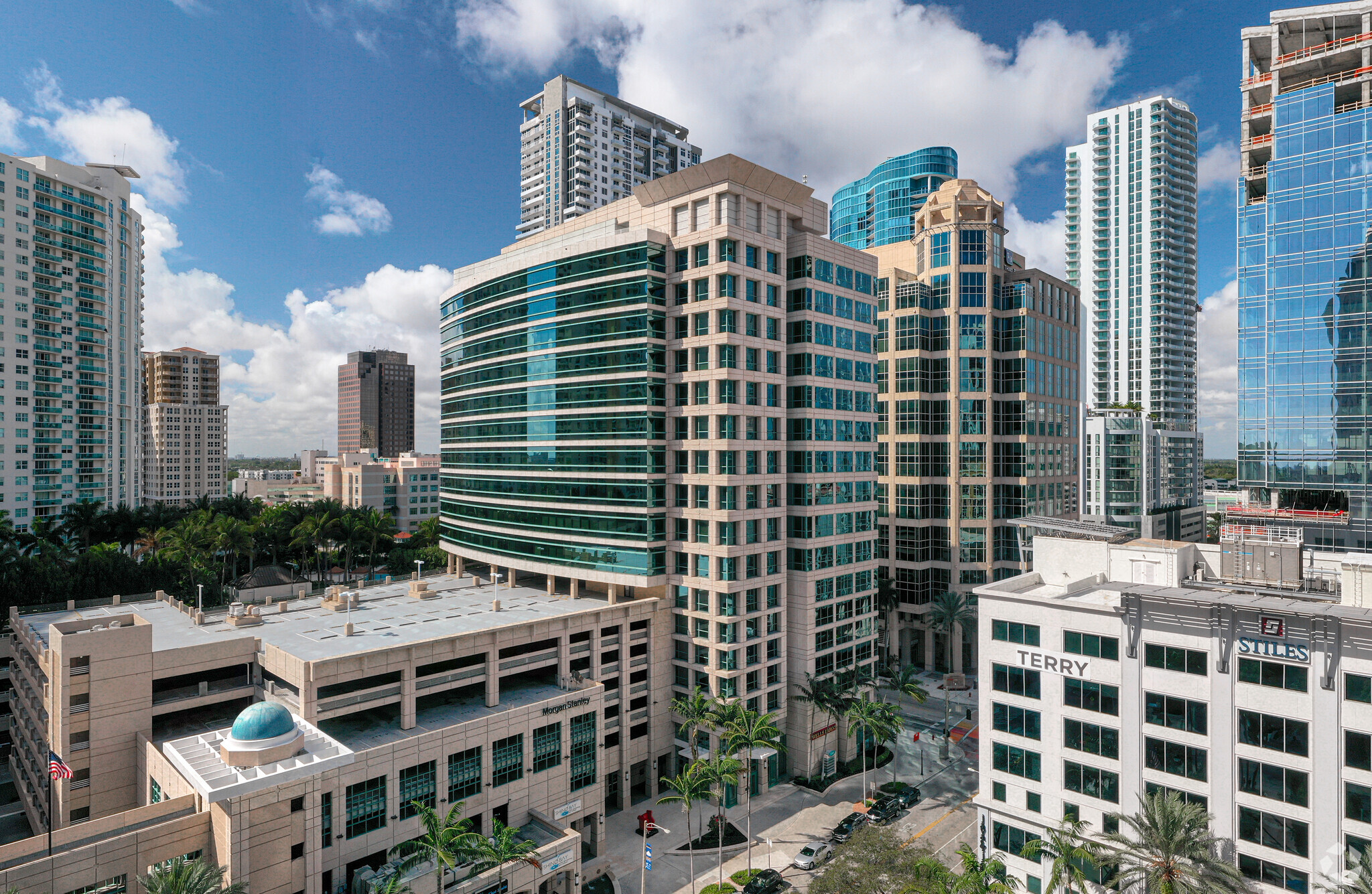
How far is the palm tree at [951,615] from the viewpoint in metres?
102

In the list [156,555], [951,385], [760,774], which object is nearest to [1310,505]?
[951,385]

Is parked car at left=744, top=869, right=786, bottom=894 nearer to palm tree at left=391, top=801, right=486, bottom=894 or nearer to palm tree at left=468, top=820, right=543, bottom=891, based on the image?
palm tree at left=468, top=820, right=543, bottom=891

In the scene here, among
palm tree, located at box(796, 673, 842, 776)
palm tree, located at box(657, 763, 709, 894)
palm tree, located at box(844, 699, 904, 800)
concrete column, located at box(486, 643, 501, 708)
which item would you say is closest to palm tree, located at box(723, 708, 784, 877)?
palm tree, located at box(657, 763, 709, 894)

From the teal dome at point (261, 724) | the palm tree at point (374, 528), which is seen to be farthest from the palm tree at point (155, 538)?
the teal dome at point (261, 724)

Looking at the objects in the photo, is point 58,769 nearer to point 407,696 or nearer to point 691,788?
point 407,696

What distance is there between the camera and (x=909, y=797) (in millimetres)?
67688

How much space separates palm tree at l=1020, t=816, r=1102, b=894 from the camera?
4347 cm

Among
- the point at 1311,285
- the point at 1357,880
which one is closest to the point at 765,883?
the point at 1357,880

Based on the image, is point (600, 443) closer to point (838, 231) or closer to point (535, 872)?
point (535, 872)

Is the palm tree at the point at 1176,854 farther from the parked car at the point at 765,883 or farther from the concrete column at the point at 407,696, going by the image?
the concrete column at the point at 407,696

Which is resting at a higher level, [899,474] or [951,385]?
[951,385]

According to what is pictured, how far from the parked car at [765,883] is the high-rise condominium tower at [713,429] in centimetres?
1608

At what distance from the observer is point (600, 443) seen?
7519cm

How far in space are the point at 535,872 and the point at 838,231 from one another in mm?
178363
